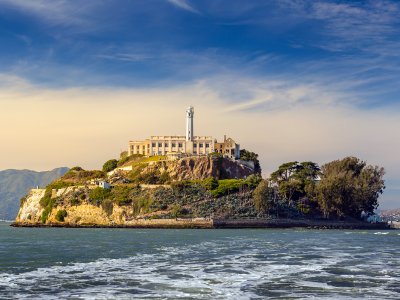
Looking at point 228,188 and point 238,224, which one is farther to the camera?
point 228,188

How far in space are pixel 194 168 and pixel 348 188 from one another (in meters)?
42.0

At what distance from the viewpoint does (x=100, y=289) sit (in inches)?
1212

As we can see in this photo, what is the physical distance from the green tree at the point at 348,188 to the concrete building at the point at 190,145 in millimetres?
32475

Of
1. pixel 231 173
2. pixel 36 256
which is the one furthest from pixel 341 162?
pixel 36 256

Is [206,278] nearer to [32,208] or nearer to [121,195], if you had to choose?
[121,195]

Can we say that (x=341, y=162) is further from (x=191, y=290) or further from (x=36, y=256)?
(x=191, y=290)

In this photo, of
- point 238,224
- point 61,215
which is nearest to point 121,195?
point 61,215

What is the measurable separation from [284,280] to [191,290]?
22.1 ft

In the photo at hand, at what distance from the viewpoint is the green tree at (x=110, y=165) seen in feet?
630

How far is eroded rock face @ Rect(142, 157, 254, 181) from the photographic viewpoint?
16450 cm

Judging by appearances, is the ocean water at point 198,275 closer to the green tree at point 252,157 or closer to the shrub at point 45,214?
the shrub at point 45,214

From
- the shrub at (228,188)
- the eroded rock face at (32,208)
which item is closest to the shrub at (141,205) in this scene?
the shrub at (228,188)

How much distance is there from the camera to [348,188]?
153m

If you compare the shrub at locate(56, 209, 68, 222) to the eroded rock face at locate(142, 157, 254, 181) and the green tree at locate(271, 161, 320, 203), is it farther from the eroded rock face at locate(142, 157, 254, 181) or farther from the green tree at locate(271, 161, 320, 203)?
the green tree at locate(271, 161, 320, 203)
